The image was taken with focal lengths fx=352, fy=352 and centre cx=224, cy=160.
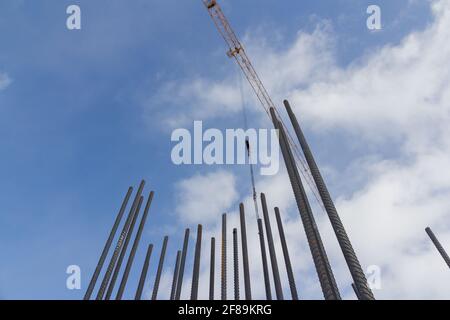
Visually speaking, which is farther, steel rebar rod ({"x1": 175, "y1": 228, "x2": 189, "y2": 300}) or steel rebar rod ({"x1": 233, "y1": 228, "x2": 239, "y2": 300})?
steel rebar rod ({"x1": 233, "y1": 228, "x2": 239, "y2": 300})

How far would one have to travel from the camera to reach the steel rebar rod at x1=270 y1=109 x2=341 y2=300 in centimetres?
1246

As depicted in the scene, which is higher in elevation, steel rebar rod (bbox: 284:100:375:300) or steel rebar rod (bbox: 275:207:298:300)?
steel rebar rod (bbox: 275:207:298:300)

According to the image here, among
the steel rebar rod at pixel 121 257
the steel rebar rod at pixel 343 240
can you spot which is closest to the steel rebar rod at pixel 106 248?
the steel rebar rod at pixel 121 257

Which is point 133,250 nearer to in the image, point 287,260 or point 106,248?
point 106,248

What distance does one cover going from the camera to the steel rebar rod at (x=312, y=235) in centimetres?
1246

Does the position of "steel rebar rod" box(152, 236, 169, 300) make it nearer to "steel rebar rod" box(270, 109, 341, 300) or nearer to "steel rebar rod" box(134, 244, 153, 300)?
"steel rebar rod" box(134, 244, 153, 300)

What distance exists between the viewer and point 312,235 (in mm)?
13945

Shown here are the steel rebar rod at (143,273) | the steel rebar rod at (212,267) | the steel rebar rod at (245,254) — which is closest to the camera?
the steel rebar rod at (143,273)

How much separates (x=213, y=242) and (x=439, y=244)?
938 inches

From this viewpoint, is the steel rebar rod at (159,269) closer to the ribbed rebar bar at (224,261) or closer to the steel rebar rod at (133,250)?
the steel rebar rod at (133,250)

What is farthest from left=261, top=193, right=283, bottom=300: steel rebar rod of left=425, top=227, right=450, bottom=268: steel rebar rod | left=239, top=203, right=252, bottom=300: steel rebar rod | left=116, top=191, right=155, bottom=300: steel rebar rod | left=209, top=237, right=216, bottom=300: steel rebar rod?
left=425, top=227, right=450, bottom=268: steel rebar rod

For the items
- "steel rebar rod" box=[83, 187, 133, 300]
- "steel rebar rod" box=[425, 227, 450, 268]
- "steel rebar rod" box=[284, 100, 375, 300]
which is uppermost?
"steel rebar rod" box=[425, 227, 450, 268]

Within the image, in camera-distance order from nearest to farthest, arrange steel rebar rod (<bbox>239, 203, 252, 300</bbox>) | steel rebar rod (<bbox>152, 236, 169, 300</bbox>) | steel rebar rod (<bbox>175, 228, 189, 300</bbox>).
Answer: steel rebar rod (<bbox>239, 203, 252, 300</bbox>)
steel rebar rod (<bbox>175, 228, 189, 300</bbox>)
steel rebar rod (<bbox>152, 236, 169, 300</bbox>)
